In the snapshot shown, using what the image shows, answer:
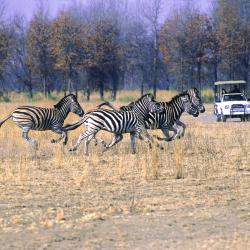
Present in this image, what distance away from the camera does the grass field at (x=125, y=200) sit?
8.62 metres

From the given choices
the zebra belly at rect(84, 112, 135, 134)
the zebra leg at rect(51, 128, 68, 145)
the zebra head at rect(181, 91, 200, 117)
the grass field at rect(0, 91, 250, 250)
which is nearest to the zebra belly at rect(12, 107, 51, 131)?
the zebra leg at rect(51, 128, 68, 145)

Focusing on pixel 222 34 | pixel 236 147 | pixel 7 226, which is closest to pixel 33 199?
pixel 7 226

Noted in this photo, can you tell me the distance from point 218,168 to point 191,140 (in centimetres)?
658

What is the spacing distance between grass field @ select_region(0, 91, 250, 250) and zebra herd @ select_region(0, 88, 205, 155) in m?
0.55

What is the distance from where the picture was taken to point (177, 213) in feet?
33.4

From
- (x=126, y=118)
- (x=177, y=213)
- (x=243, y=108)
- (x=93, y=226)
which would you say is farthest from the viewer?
(x=243, y=108)

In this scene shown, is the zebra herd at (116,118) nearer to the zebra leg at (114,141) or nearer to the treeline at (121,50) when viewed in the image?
the zebra leg at (114,141)

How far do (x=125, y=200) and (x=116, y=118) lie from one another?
7600mm

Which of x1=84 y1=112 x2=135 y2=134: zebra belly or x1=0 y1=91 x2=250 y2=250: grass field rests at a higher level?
x1=84 y1=112 x2=135 y2=134: zebra belly

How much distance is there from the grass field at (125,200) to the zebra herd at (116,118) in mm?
553

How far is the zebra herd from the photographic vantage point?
61.7 feet

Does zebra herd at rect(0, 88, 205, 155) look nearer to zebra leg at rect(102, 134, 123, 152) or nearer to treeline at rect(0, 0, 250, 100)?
zebra leg at rect(102, 134, 123, 152)

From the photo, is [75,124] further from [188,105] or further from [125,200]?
[125,200]

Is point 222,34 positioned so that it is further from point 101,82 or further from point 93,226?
point 93,226
